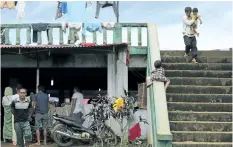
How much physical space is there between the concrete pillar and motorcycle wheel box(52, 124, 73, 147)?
6.29 feet

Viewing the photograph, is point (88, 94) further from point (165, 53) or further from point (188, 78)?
point (188, 78)

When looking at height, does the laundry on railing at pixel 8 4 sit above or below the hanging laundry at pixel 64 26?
above

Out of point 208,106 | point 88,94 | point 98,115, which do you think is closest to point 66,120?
point 98,115

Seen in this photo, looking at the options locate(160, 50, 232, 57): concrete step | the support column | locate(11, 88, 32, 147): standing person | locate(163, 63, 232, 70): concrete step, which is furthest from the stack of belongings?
locate(11, 88, 32, 147): standing person

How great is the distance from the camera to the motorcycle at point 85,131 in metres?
9.43

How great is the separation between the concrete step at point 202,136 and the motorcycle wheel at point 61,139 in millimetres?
3120

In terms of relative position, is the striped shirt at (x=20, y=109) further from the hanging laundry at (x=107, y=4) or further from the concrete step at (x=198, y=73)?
the hanging laundry at (x=107, y=4)

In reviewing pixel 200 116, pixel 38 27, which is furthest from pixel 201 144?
pixel 38 27

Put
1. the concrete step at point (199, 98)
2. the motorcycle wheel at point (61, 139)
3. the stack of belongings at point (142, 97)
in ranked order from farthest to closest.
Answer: the stack of belongings at point (142, 97) < the motorcycle wheel at point (61, 139) < the concrete step at point (199, 98)

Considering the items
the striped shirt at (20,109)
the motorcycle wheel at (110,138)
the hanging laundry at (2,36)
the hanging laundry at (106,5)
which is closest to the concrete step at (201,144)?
the striped shirt at (20,109)

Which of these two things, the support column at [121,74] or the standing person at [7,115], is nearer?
the standing person at [7,115]

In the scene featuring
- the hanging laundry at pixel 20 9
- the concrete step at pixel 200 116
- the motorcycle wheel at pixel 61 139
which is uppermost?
the hanging laundry at pixel 20 9

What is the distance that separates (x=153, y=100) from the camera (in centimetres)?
721

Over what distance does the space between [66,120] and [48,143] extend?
43.2 inches
